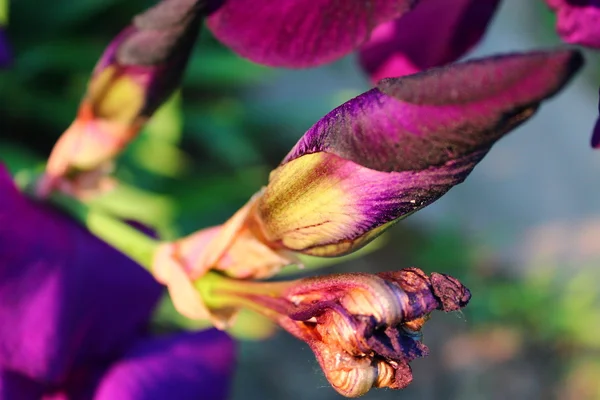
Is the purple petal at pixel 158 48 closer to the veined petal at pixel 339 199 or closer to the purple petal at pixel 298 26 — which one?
the purple petal at pixel 298 26

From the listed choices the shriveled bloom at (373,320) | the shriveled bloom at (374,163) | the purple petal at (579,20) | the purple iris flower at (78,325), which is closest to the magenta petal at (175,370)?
the purple iris flower at (78,325)

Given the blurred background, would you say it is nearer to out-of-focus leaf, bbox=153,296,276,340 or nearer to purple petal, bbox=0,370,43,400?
out-of-focus leaf, bbox=153,296,276,340

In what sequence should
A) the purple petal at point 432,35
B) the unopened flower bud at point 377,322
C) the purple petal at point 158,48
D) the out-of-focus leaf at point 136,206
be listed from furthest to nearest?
the out-of-focus leaf at point 136,206 → the purple petal at point 432,35 → the purple petal at point 158,48 → the unopened flower bud at point 377,322

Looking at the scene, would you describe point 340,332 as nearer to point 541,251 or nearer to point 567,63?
point 567,63

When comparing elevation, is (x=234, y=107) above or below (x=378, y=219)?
below

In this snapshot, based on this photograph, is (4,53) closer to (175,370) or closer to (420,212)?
(175,370)

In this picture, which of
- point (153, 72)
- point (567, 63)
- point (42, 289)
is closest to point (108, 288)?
point (42, 289)
